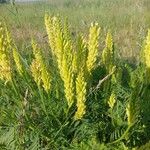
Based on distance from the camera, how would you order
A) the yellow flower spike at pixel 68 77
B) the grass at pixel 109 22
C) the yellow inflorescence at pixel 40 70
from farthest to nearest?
the grass at pixel 109 22, the yellow inflorescence at pixel 40 70, the yellow flower spike at pixel 68 77

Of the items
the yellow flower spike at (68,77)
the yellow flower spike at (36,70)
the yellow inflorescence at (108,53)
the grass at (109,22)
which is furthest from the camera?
the grass at (109,22)

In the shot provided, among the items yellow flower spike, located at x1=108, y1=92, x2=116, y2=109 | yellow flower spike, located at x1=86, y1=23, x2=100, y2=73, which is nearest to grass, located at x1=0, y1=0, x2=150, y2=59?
yellow flower spike, located at x1=86, y1=23, x2=100, y2=73

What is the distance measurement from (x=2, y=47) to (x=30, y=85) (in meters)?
0.18

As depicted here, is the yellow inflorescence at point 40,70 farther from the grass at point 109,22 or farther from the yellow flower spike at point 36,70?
the grass at point 109,22

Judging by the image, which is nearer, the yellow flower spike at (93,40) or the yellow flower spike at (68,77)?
the yellow flower spike at (68,77)

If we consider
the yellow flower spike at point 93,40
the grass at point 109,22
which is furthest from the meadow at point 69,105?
the grass at point 109,22

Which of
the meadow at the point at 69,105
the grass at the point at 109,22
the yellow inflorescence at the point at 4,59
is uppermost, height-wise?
the yellow inflorescence at the point at 4,59

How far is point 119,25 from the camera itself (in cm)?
838

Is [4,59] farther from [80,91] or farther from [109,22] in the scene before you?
[109,22]

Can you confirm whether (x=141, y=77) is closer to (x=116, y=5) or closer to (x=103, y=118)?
(x=103, y=118)

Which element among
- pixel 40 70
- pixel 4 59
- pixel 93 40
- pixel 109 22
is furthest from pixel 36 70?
pixel 109 22

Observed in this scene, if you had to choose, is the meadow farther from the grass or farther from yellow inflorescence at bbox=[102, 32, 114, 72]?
the grass

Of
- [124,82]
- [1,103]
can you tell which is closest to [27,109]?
[1,103]

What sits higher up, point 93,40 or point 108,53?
point 93,40
